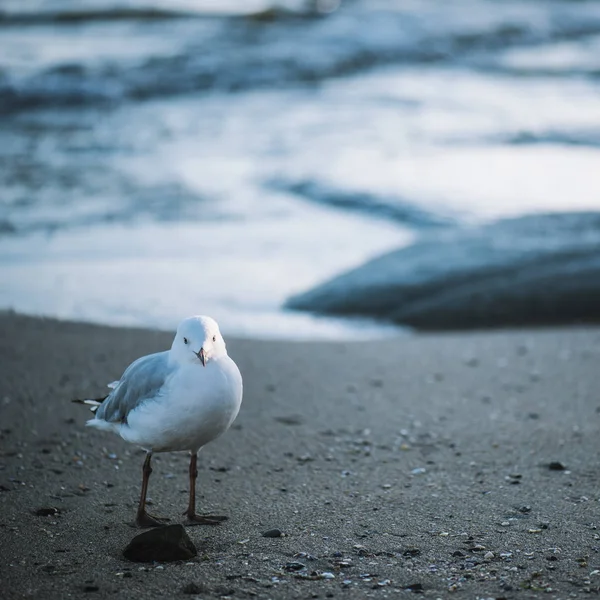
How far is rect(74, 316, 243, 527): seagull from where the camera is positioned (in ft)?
11.5

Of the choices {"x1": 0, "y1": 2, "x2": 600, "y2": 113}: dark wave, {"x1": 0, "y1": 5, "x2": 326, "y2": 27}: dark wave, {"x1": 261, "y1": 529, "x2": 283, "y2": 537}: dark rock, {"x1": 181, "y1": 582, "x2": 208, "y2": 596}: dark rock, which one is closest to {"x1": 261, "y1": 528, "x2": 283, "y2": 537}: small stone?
{"x1": 261, "y1": 529, "x2": 283, "y2": 537}: dark rock

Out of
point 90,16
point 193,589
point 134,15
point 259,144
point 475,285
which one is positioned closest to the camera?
point 193,589

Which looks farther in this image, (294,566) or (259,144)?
(259,144)

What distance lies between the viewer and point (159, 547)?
11.0 ft

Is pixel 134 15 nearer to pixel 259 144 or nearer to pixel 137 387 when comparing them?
pixel 259 144

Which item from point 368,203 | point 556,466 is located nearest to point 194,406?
point 556,466

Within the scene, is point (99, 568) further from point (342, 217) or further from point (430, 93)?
point (430, 93)

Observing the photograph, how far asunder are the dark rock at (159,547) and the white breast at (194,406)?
367 mm

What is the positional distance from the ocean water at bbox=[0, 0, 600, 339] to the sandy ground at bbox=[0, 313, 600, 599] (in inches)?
37.0

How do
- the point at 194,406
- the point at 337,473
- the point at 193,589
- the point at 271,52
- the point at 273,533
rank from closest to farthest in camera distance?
the point at 193,589 → the point at 194,406 → the point at 273,533 → the point at 337,473 → the point at 271,52

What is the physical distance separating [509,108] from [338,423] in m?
11.7

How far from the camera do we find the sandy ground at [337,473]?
10.8 ft

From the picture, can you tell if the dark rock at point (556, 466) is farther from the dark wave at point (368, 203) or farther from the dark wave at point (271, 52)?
the dark wave at point (271, 52)

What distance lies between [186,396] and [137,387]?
1.05ft
